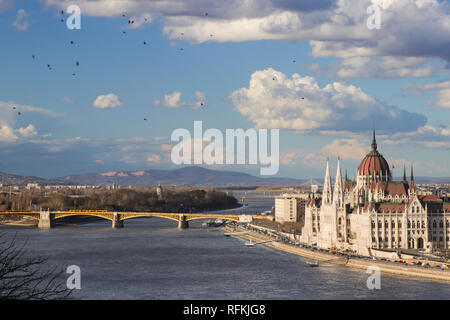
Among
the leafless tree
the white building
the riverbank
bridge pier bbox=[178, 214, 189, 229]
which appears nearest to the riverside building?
the riverbank

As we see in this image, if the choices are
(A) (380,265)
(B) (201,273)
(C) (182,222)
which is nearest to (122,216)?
(C) (182,222)

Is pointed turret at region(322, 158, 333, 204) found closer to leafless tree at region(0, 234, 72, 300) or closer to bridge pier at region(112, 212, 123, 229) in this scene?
leafless tree at region(0, 234, 72, 300)

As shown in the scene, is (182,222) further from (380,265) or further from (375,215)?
(380,265)

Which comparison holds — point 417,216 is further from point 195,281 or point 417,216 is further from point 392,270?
point 195,281

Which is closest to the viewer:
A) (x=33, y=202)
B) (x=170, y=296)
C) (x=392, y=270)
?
(x=170, y=296)

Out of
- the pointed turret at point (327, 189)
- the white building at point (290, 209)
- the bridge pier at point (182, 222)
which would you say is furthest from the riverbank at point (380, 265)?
the white building at point (290, 209)
